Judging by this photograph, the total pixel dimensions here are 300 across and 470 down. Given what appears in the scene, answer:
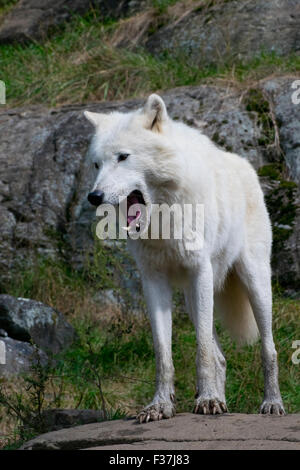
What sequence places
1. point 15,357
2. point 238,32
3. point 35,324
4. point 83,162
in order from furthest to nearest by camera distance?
point 238,32 < point 83,162 < point 35,324 < point 15,357

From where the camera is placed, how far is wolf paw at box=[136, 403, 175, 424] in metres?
3.94

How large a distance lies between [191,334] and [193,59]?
4.38m

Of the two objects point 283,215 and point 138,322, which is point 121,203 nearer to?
point 138,322

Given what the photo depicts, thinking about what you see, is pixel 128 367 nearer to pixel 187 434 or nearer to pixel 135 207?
pixel 135 207

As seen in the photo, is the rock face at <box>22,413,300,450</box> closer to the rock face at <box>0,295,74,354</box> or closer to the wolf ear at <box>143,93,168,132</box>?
the wolf ear at <box>143,93,168,132</box>

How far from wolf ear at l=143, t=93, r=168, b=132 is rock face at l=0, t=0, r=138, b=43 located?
7.22 metres

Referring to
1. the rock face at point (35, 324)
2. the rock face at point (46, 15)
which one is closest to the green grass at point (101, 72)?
the rock face at point (46, 15)

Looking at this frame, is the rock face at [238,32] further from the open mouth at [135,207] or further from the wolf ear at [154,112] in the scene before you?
the open mouth at [135,207]

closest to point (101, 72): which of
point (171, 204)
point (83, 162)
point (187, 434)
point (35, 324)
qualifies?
point (83, 162)

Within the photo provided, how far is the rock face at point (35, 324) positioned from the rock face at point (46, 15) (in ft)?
19.0

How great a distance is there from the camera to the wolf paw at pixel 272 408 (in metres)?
4.44

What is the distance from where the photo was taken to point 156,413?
3.96 metres

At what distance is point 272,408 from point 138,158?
5.82 feet

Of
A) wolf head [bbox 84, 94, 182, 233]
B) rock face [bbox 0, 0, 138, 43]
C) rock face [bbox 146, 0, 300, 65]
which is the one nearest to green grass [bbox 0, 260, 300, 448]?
wolf head [bbox 84, 94, 182, 233]
